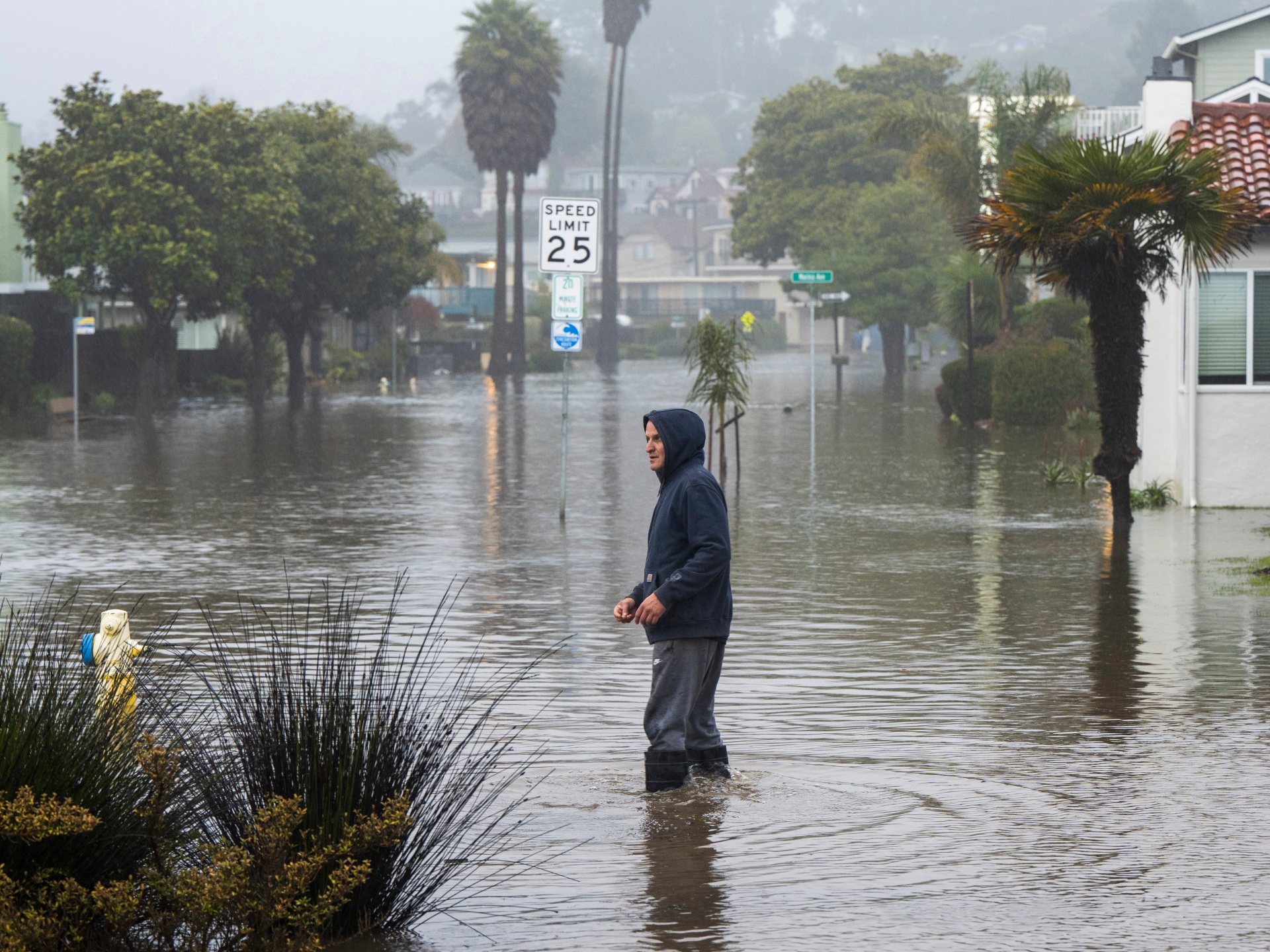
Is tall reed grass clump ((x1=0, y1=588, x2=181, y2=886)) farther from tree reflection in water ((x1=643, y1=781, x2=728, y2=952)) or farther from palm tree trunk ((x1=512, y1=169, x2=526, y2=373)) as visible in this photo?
palm tree trunk ((x1=512, y1=169, x2=526, y2=373))

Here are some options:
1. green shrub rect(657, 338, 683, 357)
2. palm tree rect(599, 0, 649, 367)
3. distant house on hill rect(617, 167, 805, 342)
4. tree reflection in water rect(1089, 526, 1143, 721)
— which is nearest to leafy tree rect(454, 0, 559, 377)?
palm tree rect(599, 0, 649, 367)

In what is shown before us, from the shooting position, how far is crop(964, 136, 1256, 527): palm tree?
1678 centimetres

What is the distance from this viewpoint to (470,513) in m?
20.3

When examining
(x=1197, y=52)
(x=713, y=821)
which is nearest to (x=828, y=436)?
(x=1197, y=52)

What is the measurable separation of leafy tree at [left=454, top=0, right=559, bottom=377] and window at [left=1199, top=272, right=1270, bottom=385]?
59.9 meters

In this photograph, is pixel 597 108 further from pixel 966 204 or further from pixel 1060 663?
pixel 1060 663

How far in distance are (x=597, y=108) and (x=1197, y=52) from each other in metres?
169

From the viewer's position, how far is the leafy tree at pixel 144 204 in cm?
4341

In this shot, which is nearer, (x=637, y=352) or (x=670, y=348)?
(x=637, y=352)

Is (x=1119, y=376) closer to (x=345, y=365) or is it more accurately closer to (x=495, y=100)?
(x=345, y=365)

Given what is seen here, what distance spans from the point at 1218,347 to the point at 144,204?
30121 millimetres

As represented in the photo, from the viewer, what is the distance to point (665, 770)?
750 cm

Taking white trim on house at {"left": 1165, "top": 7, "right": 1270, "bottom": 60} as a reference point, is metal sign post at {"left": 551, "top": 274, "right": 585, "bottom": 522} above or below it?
below

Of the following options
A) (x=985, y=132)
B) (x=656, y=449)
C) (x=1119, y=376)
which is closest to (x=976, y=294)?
(x=985, y=132)
